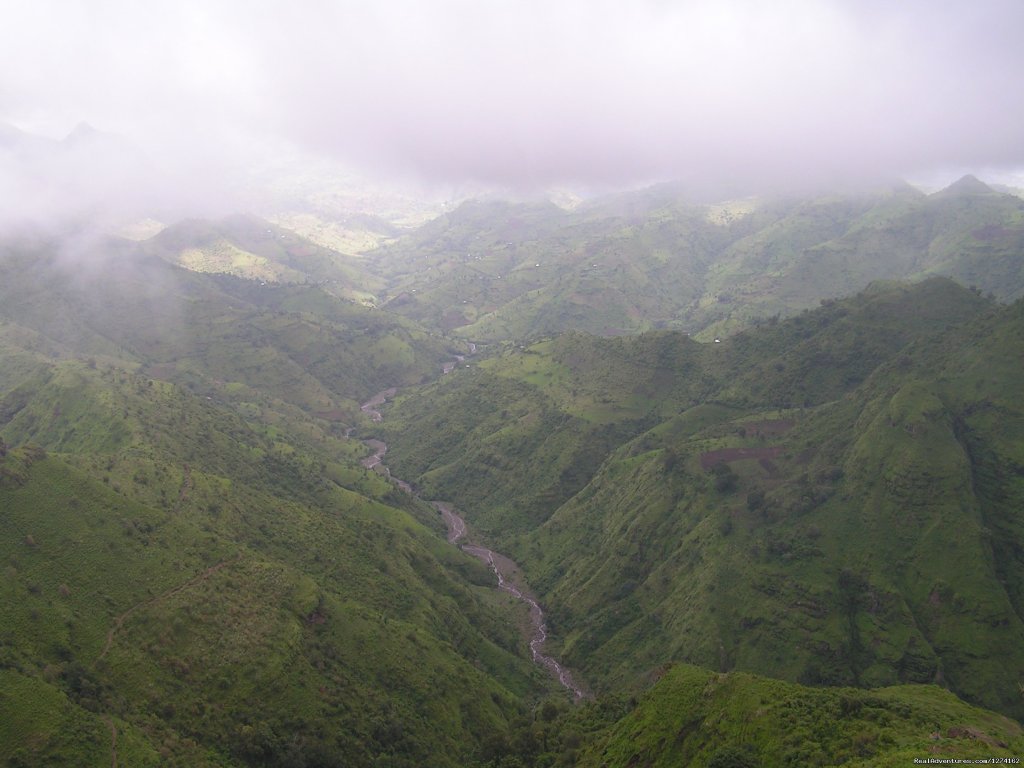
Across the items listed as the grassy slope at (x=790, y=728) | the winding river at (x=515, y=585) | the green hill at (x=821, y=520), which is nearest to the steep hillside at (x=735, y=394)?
the green hill at (x=821, y=520)

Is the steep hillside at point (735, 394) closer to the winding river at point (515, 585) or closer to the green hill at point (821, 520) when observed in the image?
the green hill at point (821, 520)

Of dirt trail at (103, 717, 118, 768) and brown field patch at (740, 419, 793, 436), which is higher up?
brown field patch at (740, 419, 793, 436)

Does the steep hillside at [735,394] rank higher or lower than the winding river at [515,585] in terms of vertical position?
higher

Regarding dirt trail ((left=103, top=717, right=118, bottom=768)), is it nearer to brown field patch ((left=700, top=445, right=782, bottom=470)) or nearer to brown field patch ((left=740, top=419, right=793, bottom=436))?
brown field patch ((left=700, top=445, right=782, bottom=470))

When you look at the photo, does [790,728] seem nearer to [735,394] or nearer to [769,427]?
[769,427]

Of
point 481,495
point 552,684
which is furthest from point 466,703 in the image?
point 481,495

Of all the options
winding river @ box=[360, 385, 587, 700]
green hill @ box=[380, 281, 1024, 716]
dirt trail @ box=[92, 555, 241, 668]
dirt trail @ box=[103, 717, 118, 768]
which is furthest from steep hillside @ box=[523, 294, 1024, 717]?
dirt trail @ box=[103, 717, 118, 768]

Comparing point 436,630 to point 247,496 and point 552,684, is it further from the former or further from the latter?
point 247,496

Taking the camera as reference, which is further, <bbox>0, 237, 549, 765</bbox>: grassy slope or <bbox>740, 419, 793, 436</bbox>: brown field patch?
<bbox>740, 419, 793, 436</bbox>: brown field patch

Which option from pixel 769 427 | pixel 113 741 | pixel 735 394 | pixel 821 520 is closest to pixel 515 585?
pixel 821 520
